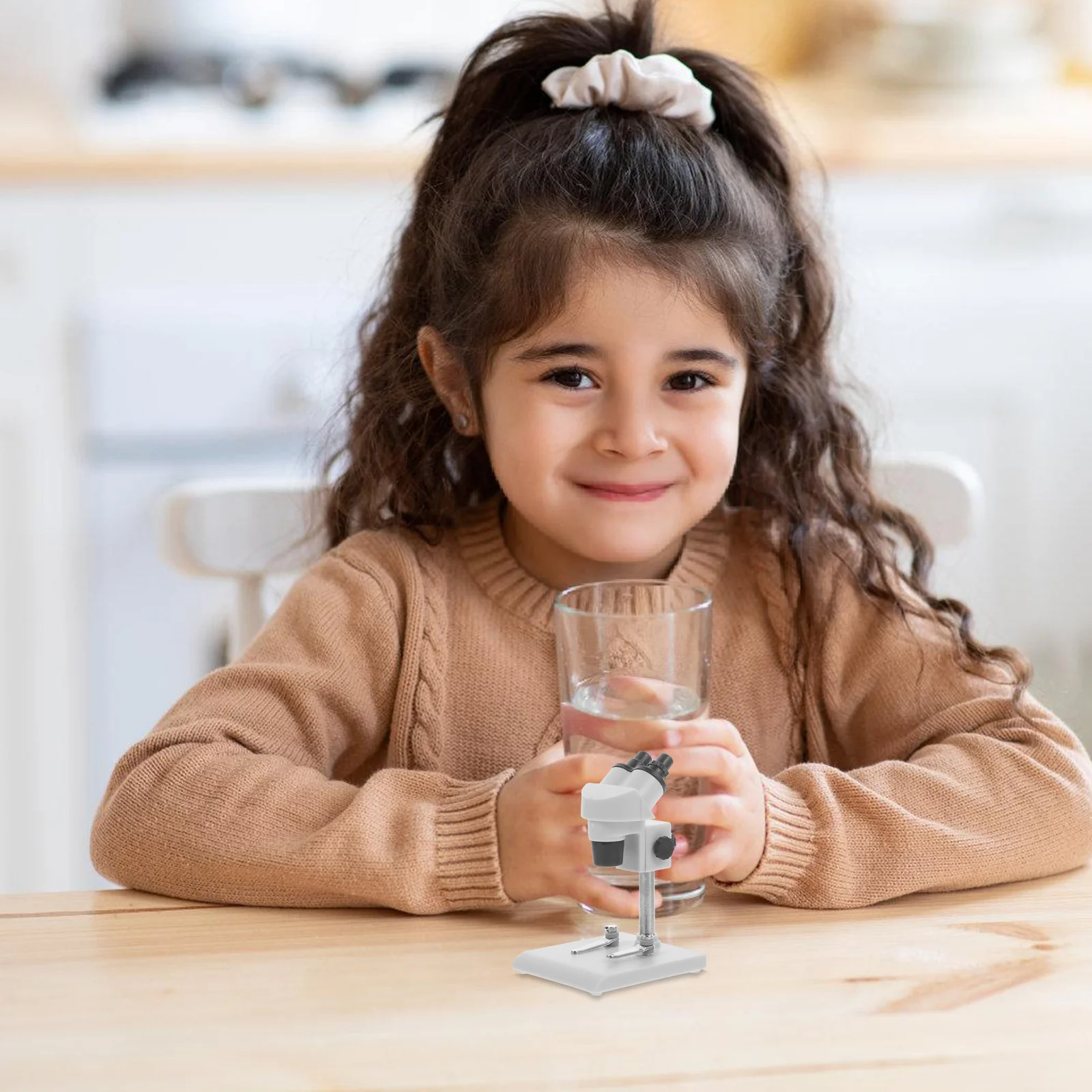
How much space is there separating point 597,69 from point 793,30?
5.65ft

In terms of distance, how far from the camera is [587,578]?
1.22m

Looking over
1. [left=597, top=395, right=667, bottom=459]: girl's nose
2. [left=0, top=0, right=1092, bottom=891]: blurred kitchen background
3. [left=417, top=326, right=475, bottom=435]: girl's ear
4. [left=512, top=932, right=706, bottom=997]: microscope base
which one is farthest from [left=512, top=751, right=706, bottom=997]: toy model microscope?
[left=0, top=0, right=1092, bottom=891]: blurred kitchen background

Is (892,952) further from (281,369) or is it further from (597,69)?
(281,369)

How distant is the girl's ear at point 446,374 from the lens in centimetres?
121

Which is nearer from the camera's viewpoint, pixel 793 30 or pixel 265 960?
pixel 265 960

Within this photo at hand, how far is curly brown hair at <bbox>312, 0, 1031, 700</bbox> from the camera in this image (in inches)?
43.6

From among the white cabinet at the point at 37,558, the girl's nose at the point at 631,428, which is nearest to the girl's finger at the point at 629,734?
the girl's nose at the point at 631,428

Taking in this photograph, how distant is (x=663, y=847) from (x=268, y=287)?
1.51m

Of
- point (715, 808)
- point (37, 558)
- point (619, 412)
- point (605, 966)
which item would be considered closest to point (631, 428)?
point (619, 412)

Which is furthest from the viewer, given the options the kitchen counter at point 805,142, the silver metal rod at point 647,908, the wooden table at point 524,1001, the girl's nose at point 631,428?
the kitchen counter at point 805,142

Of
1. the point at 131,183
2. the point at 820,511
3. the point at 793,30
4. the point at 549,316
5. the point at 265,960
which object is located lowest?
the point at 265,960

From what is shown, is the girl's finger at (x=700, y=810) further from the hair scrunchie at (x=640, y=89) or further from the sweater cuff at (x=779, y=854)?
the hair scrunchie at (x=640, y=89)

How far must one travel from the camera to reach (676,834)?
2.95 ft

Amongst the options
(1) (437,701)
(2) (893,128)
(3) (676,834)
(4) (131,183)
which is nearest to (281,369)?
(4) (131,183)
